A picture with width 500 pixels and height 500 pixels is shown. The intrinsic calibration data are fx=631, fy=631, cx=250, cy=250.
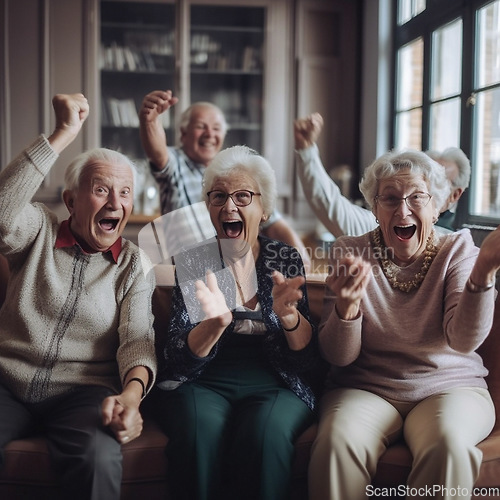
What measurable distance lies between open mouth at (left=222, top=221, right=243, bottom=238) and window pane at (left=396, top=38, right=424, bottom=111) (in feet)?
7.33

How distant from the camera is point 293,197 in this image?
460 centimetres

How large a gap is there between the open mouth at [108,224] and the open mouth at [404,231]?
77 cm

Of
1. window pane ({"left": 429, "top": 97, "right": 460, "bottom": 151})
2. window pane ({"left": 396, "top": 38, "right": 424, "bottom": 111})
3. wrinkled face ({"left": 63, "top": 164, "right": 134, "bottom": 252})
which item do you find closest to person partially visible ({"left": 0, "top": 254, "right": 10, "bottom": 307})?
wrinkled face ({"left": 63, "top": 164, "right": 134, "bottom": 252})

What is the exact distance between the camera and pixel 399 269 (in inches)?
68.8

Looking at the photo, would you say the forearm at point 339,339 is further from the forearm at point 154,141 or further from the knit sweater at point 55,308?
the forearm at point 154,141

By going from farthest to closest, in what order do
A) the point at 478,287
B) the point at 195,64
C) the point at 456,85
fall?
1. the point at 195,64
2. the point at 456,85
3. the point at 478,287

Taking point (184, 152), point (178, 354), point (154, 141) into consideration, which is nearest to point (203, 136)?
point (184, 152)

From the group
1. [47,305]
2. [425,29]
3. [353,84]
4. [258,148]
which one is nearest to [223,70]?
[258,148]

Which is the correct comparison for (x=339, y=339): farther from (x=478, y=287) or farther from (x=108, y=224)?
(x=108, y=224)

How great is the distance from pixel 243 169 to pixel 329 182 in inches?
25.9

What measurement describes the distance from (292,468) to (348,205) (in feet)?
3.66

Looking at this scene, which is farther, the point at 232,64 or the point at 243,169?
the point at 232,64

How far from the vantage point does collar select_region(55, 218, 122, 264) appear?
67.9 inches

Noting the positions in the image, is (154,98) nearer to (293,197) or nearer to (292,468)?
(292,468)
